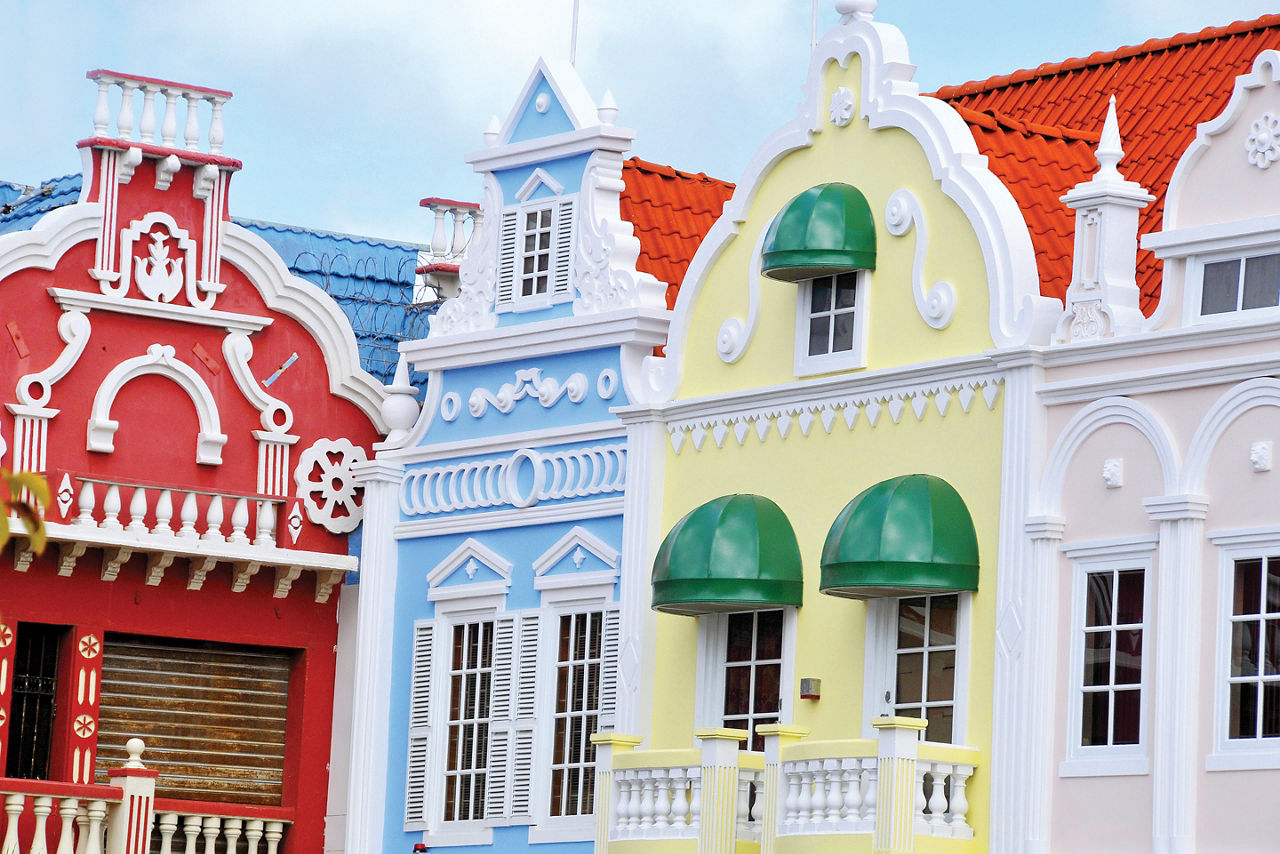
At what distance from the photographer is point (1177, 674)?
1552cm

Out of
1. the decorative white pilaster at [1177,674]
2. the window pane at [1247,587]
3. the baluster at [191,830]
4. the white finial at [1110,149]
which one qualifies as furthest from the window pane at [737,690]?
the baluster at [191,830]

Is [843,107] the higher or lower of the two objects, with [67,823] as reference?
higher

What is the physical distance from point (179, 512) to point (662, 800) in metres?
6.39

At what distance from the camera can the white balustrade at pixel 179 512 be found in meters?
21.6

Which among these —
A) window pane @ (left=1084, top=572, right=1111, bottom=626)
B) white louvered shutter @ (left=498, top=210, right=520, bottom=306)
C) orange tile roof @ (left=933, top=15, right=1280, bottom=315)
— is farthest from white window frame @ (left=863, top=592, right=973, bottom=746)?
white louvered shutter @ (left=498, top=210, right=520, bottom=306)

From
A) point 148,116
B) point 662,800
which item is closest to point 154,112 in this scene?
point 148,116

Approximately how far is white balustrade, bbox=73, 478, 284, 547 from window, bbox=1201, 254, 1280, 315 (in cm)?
968

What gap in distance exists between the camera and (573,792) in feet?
65.9

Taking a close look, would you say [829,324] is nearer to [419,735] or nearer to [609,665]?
[609,665]

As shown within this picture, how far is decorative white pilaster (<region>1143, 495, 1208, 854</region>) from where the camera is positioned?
605 inches

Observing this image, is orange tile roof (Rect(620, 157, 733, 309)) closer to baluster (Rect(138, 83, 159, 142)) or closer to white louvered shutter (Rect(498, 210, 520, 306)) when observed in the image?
white louvered shutter (Rect(498, 210, 520, 306))

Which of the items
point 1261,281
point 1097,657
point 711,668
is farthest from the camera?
point 711,668

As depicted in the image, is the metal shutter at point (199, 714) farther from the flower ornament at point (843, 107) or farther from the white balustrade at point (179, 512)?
the flower ornament at point (843, 107)

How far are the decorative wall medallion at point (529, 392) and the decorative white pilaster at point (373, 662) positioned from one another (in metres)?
1.12
